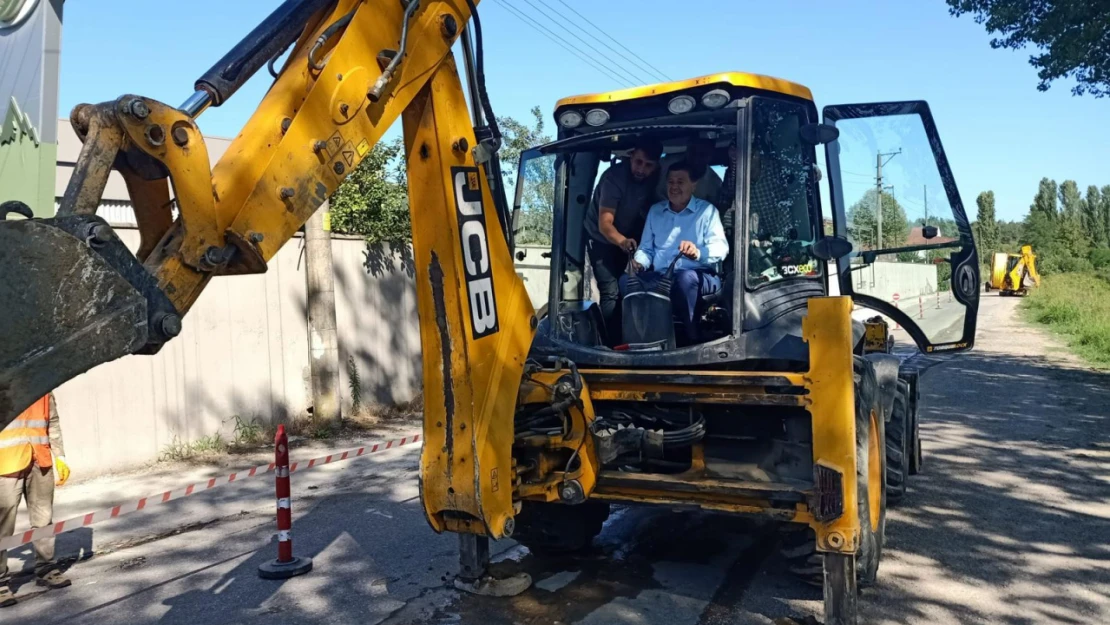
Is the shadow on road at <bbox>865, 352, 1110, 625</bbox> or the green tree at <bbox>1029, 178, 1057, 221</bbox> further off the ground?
the green tree at <bbox>1029, 178, 1057, 221</bbox>

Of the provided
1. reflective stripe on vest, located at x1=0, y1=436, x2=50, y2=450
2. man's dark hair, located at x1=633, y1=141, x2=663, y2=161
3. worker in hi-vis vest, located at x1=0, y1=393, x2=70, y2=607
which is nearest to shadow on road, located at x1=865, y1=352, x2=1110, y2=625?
man's dark hair, located at x1=633, y1=141, x2=663, y2=161

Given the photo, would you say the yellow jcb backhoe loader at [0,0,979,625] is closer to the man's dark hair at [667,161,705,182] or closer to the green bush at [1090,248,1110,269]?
the man's dark hair at [667,161,705,182]

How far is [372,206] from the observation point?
12.0 meters

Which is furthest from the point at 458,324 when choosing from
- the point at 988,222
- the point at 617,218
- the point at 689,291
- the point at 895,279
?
the point at 988,222

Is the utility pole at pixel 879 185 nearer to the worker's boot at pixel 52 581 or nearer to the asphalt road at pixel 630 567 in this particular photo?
the asphalt road at pixel 630 567

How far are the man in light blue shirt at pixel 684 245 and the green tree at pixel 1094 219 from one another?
6574 cm

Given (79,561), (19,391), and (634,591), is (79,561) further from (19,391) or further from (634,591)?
(19,391)

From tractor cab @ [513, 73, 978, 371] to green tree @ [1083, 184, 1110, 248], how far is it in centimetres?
6422

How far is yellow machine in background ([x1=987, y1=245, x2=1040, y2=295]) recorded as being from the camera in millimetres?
51406

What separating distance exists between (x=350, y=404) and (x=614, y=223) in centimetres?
676

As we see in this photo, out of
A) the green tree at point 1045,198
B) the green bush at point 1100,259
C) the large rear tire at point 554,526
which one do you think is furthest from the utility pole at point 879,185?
the green tree at point 1045,198

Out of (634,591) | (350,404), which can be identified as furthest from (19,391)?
(350,404)

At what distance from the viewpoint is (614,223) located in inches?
227

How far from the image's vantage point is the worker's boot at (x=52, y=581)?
5.67m
